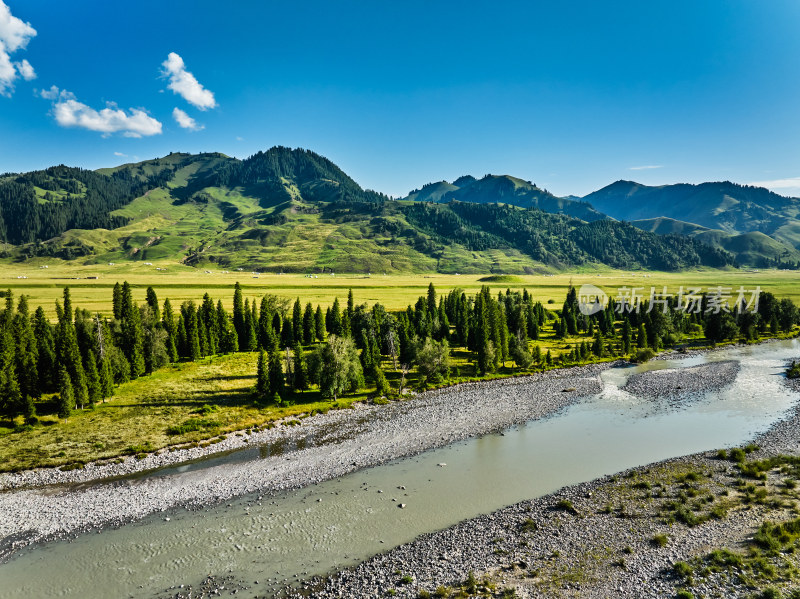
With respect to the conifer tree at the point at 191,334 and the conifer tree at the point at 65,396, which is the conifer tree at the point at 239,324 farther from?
the conifer tree at the point at 65,396

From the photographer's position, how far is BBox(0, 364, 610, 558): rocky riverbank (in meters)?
37.6

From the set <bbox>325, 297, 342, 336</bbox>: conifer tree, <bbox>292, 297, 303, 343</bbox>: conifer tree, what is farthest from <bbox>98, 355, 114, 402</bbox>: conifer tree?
<bbox>325, 297, 342, 336</bbox>: conifer tree

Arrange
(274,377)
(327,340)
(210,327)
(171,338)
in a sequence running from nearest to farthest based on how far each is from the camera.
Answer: (274,377)
(327,340)
(171,338)
(210,327)

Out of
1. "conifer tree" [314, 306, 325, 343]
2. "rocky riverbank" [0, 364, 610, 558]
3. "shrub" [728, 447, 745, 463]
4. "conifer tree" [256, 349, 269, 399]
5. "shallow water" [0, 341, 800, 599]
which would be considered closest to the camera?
"shallow water" [0, 341, 800, 599]

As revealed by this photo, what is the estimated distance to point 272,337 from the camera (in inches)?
4222

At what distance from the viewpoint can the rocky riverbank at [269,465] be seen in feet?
123

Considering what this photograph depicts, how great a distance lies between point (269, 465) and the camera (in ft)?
155

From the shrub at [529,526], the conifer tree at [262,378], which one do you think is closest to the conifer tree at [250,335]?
the conifer tree at [262,378]

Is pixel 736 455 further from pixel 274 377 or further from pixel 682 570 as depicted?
pixel 274 377

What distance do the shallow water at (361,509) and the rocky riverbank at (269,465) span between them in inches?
90.3

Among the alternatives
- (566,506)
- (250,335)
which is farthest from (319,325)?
(566,506)

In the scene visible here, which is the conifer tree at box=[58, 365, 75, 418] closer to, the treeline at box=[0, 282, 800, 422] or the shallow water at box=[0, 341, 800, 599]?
the treeline at box=[0, 282, 800, 422]

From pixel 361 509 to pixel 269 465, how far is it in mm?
14292

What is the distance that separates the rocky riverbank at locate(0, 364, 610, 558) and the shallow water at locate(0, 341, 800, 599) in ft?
7.52
